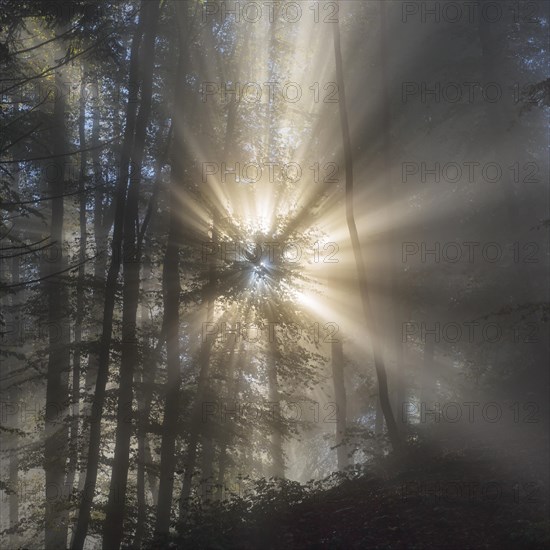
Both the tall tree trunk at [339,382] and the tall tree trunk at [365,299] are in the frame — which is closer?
the tall tree trunk at [365,299]

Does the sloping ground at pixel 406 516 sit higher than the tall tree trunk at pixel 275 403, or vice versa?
the tall tree trunk at pixel 275 403

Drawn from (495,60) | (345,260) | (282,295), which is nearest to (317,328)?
(282,295)

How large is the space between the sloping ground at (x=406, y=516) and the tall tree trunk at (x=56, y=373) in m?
7.76

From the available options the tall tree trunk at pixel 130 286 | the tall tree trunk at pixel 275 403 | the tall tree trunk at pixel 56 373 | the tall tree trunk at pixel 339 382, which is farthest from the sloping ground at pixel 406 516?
the tall tree trunk at pixel 339 382

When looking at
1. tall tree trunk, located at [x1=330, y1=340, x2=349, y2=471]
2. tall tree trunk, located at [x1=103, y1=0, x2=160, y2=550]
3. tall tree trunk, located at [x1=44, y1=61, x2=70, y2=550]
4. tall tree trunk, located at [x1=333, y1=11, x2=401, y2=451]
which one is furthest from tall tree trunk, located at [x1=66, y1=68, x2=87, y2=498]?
tall tree trunk, located at [x1=330, y1=340, x2=349, y2=471]

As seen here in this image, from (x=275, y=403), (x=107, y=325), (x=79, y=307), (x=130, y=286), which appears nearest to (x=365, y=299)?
(x=275, y=403)

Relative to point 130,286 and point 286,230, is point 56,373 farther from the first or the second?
point 286,230

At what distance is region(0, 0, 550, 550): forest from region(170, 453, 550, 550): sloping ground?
0.64 meters

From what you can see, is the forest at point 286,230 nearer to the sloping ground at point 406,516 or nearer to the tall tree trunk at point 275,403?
the tall tree trunk at point 275,403

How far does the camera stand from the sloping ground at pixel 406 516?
8.35 metres

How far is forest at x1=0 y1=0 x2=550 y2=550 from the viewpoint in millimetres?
14039

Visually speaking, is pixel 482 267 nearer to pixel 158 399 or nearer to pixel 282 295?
pixel 282 295

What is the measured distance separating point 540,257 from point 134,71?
11746 mm

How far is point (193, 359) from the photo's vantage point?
1850 cm
